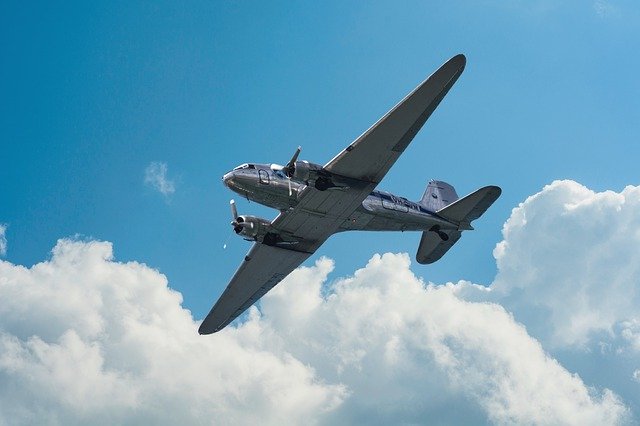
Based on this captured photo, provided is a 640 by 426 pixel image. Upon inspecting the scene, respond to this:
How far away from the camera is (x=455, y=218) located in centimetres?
5131

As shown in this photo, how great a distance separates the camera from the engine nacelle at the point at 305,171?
133 ft

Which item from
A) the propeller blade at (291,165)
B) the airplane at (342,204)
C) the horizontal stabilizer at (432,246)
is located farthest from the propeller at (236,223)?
the horizontal stabilizer at (432,246)

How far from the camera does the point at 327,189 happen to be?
4169 centimetres

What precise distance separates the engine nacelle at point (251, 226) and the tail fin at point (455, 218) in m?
12.2

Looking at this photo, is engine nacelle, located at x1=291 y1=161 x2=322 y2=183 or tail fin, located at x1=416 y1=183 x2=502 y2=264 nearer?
engine nacelle, located at x1=291 y1=161 x2=322 y2=183

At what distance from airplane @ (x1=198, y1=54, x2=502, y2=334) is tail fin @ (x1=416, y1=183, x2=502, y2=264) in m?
0.07

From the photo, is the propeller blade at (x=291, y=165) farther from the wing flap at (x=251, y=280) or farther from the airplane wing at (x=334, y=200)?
the wing flap at (x=251, y=280)

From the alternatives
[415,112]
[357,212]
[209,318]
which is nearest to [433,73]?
[415,112]

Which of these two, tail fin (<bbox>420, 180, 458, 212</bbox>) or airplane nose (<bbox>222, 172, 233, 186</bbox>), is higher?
tail fin (<bbox>420, 180, 458, 212</bbox>)

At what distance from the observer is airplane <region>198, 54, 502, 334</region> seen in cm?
3975

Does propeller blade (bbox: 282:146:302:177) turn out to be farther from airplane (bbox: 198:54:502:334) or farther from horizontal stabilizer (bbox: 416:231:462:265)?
horizontal stabilizer (bbox: 416:231:462:265)

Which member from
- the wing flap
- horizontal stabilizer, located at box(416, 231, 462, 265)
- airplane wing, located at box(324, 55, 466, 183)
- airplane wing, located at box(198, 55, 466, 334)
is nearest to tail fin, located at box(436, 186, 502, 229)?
horizontal stabilizer, located at box(416, 231, 462, 265)

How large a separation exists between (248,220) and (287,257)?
13.9 ft

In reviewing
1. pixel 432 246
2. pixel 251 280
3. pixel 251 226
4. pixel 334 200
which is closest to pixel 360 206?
pixel 334 200
